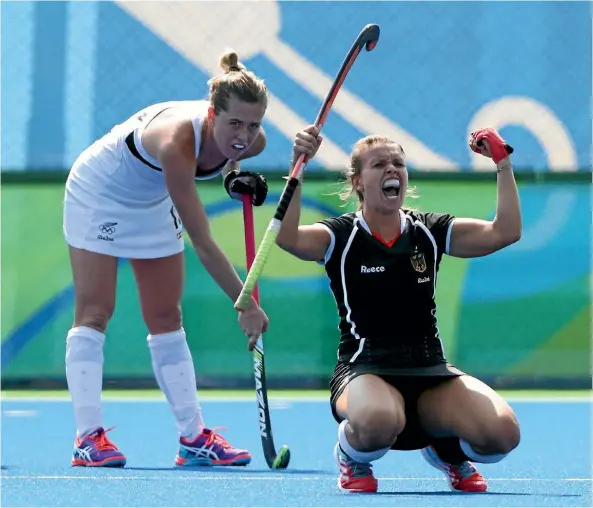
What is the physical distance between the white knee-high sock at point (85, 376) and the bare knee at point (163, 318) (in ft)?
0.65

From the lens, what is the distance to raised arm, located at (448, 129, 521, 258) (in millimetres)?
4047

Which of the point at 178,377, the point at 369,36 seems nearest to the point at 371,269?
the point at 369,36

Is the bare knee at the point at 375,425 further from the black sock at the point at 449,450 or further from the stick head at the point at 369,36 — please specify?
the stick head at the point at 369,36

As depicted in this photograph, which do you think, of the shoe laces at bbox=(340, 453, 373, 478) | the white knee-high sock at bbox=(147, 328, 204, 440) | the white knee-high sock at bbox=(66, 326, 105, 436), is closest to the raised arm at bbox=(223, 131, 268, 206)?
the white knee-high sock at bbox=(147, 328, 204, 440)

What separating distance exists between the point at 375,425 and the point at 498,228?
0.75m

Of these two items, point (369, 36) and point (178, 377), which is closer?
point (369, 36)

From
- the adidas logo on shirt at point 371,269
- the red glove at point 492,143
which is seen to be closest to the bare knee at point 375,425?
the adidas logo on shirt at point 371,269

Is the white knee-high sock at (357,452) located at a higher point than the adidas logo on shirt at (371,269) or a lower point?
lower

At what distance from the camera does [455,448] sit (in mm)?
3949

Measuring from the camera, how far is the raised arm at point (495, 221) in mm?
4047

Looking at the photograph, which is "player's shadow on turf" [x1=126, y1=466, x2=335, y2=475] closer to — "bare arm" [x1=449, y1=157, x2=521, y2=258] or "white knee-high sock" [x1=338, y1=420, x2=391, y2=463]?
"white knee-high sock" [x1=338, y1=420, x2=391, y2=463]

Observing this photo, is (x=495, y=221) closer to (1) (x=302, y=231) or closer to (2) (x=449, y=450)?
(1) (x=302, y=231)

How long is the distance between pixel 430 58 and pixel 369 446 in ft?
21.9

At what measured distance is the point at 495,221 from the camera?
411 cm
